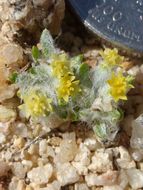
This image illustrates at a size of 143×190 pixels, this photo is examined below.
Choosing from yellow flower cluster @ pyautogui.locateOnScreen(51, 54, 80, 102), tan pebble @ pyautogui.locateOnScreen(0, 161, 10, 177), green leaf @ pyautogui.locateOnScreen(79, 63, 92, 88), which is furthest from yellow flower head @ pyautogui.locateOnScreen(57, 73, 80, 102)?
tan pebble @ pyautogui.locateOnScreen(0, 161, 10, 177)

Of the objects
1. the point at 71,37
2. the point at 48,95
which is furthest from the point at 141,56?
the point at 48,95

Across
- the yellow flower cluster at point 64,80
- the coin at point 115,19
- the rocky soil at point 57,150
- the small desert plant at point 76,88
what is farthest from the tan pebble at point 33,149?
the coin at point 115,19

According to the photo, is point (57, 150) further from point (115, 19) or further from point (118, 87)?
point (115, 19)

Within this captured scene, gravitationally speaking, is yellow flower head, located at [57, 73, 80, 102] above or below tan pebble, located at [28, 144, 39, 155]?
above

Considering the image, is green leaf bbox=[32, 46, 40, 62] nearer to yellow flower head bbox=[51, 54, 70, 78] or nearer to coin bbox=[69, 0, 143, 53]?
yellow flower head bbox=[51, 54, 70, 78]

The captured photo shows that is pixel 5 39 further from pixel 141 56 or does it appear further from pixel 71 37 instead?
pixel 141 56
